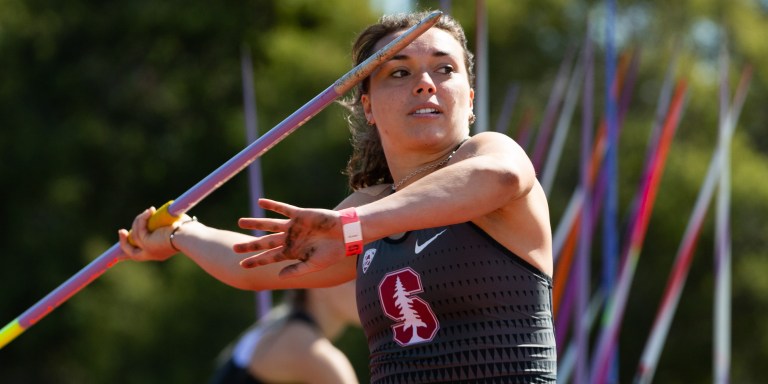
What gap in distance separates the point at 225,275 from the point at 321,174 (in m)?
12.3

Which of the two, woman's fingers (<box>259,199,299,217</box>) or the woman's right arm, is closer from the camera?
woman's fingers (<box>259,199,299,217</box>)

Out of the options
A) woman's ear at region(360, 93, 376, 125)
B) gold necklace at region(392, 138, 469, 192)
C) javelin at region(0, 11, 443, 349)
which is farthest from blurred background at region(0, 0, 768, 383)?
gold necklace at region(392, 138, 469, 192)

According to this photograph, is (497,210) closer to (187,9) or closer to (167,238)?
(167,238)

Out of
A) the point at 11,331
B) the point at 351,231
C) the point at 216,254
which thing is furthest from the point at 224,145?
the point at 351,231

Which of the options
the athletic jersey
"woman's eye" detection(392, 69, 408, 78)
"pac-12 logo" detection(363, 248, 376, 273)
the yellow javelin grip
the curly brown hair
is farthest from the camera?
the yellow javelin grip

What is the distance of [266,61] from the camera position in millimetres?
17953

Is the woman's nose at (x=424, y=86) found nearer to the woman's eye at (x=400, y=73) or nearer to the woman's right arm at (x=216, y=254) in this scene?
the woman's eye at (x=400, y=73)

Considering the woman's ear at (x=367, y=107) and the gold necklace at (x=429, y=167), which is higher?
the woman's ear at (x=367, y=107)

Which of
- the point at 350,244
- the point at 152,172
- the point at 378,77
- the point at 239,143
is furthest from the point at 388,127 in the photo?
the point at 152,172

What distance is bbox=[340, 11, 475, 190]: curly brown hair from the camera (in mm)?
3527

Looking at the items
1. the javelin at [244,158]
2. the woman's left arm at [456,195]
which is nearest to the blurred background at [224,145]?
the javelin at [244,158]

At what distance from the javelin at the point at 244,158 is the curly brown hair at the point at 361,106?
7.7 inches

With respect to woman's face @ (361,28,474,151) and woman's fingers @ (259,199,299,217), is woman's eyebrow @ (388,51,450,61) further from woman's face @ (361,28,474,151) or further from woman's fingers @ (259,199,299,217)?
woman's fingers @ (259,199,299,217)

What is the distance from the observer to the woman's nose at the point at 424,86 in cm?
329
